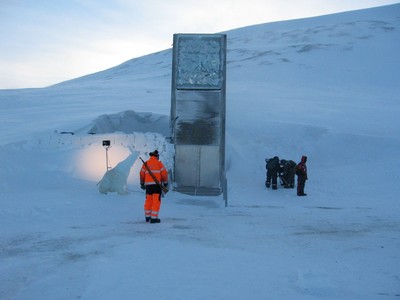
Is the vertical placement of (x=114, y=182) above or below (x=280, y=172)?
above

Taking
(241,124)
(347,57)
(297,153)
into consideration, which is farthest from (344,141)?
(347,57)

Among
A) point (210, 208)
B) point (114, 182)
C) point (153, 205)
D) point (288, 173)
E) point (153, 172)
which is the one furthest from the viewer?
point (288, 173)

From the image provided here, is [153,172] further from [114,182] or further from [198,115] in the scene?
[198,115]

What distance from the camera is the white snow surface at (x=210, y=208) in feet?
15.9

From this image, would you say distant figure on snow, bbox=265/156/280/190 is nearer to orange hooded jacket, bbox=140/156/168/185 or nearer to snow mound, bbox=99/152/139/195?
snow mound, bbox=99/152/139/195

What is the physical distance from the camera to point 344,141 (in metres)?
19.5

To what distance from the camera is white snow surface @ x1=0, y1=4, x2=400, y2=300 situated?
4.86m

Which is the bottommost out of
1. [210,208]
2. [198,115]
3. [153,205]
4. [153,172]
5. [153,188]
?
[210,208]

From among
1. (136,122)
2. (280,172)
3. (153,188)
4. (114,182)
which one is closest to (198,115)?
(280,172)

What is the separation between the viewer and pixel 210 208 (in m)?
12.0

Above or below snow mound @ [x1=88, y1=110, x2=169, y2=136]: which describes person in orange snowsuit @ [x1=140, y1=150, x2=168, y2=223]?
below

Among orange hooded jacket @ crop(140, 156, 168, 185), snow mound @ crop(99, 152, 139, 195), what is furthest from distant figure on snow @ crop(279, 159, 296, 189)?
orange hooded jacket @ crop(140, 156, 168, 185)

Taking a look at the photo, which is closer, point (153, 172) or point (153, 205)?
point (153, 205)

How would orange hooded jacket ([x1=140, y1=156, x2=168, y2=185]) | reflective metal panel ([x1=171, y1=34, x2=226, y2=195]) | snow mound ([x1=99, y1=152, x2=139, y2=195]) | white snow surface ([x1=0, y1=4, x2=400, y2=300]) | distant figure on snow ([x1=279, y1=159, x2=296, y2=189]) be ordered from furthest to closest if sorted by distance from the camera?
distant figure on snow ([x1=279, y1=159, x2=296, y2=189])
reflective metal panel ([x1=171, y1=34, x2=226, y2=195])
snow mound ([x1=99, y1=152, x2=139, y2=195])
orange hooded jacket ([x1=140, y1=156, x2=168, y2=185])
white snow surface ([x1=0, y1=4, x2=400, y2=300])
